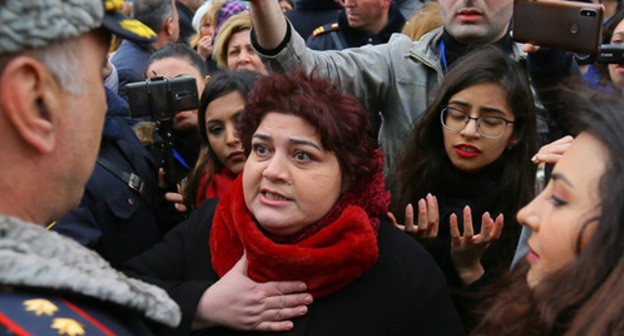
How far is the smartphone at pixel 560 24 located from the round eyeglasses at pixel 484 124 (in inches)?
12.2

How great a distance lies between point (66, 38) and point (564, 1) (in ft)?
6.88

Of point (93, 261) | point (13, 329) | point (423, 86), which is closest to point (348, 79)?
point (423, 86)

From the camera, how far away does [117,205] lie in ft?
9.91

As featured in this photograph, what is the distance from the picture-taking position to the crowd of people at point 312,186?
46.6 inches

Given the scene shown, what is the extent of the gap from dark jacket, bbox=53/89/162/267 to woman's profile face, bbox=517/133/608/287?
1633mm

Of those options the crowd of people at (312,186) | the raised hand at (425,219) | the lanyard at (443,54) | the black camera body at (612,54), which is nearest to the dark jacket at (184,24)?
the crowd of people at (312,186)

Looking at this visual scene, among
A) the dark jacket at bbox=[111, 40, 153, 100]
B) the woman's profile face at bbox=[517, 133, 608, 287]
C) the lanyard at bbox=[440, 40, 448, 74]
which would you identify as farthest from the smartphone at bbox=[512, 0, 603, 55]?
the dark jacket at bbox=[111, 40, 153, 100]

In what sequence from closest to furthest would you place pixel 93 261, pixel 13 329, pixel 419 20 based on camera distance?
1. pixel 13 329
2. pixel 93 261
3. pixel 419 20

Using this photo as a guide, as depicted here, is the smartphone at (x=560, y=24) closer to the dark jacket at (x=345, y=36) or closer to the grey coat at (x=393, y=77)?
the grey coat at (x=393, y=77)

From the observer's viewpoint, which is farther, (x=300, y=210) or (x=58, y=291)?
(x=300, y=210)

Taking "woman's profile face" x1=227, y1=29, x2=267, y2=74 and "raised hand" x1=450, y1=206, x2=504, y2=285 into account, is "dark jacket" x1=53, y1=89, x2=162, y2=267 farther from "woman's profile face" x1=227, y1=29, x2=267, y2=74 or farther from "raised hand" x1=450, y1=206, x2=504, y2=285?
"woman's profile face" x1=227, y1=29, x2=267, y2=74

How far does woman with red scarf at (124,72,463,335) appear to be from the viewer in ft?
7.62

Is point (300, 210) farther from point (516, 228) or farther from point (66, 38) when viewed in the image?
point (66, 38)

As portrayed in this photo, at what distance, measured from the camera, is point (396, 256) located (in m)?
2.45
